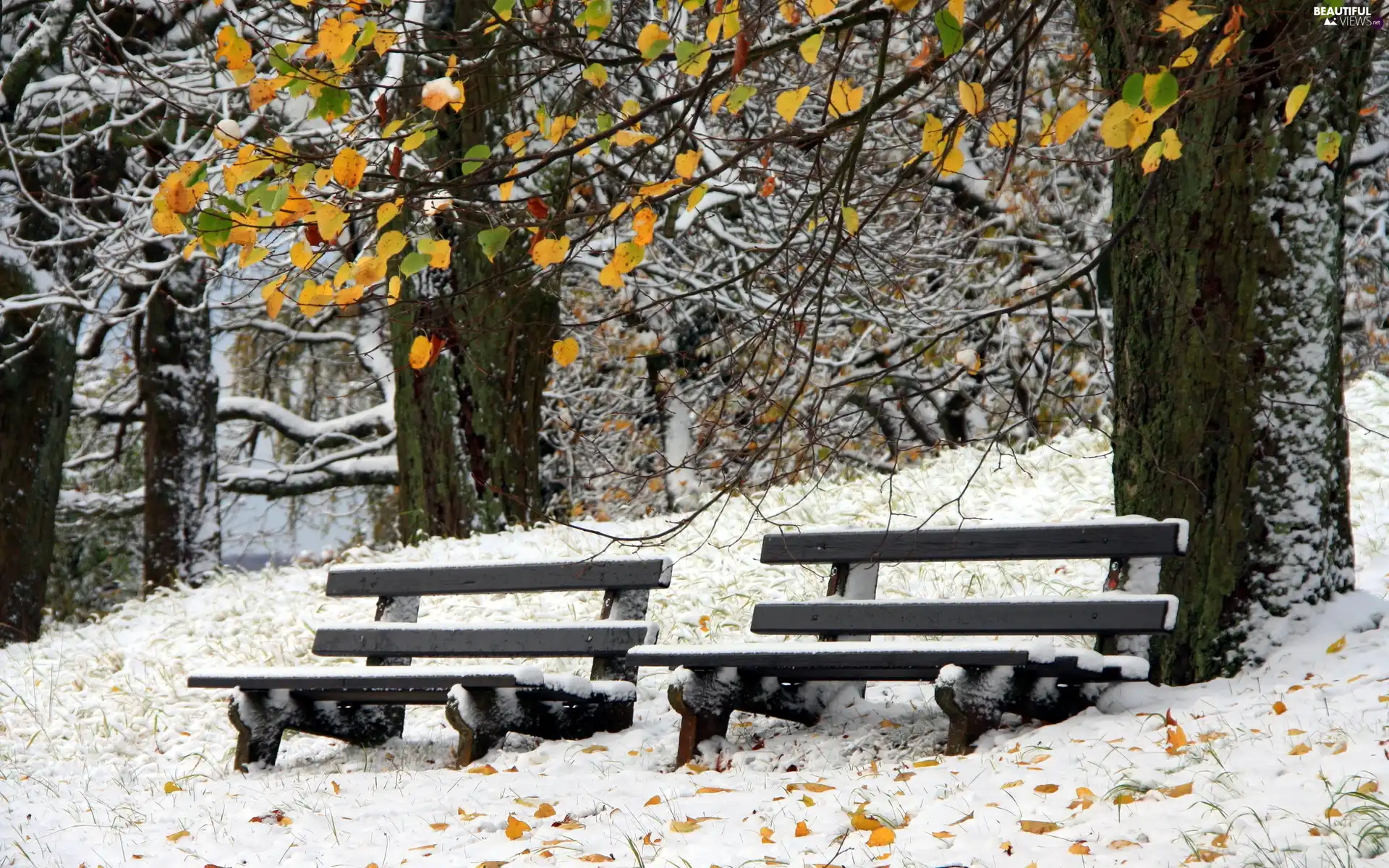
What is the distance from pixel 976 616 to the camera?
4.72m

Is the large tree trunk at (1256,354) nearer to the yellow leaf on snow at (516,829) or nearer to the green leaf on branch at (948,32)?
the green leaf on branch at (948,32)

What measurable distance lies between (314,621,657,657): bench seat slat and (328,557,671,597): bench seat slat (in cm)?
19

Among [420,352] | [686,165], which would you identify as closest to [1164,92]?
[686,165]

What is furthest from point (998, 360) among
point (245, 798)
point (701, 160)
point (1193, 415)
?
point (245, 798)

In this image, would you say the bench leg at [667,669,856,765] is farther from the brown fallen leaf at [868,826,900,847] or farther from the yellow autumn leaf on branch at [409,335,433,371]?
the yellow autumn leaf on branch at [409,335,433,371]

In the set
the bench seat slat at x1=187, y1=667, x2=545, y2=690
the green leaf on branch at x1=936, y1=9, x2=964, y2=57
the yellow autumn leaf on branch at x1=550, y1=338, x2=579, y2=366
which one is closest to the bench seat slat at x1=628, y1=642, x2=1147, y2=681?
the bench seat slat at x1=187, y1=667, x2=545, y2=690

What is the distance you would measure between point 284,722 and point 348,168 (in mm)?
3292

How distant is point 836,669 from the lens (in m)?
4.66

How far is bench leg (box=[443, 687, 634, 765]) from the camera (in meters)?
5.02

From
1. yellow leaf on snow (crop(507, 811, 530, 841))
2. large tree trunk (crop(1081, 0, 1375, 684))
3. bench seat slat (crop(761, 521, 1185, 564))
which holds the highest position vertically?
large tree trunk (crop(1081, 0, 1375, 684))

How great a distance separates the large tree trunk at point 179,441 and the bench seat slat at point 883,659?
8091 mm

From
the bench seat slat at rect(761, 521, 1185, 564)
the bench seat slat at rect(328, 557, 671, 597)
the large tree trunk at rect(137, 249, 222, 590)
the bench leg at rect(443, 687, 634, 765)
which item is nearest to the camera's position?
the bench seat slat at rect(761, 521, 1185, 564)

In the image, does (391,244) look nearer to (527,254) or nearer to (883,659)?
(527,254)

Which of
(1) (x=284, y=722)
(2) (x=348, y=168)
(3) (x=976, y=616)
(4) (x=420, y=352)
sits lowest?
(1) (x=284, y=722)
